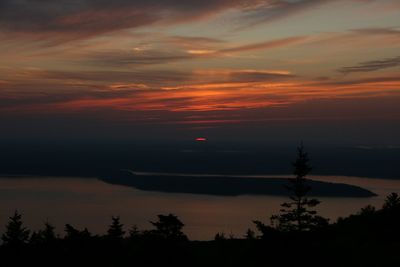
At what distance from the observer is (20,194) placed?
13250cm

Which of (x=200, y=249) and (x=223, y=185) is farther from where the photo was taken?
(x=223, y=185)

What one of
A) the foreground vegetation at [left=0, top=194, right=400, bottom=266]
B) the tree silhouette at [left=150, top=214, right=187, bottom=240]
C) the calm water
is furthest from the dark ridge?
the tree silhouette at [left=150, top=214, right=187, bottom=240]

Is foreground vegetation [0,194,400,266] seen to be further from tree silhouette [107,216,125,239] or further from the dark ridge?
the dark ridge

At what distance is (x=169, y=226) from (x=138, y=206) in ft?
343

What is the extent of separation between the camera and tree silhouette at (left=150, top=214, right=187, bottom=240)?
14.2 metres

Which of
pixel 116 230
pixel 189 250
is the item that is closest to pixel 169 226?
pixel 189 250

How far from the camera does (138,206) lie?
11706 cm

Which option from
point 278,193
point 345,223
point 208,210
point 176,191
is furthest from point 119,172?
point 345,223

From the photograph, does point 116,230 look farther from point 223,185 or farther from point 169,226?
point 223,185

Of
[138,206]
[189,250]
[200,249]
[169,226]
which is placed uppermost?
[138,206]

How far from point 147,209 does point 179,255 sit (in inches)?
3871

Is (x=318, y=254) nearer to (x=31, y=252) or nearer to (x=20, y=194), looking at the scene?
(x=31, y=252)

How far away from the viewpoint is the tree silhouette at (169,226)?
14164mm

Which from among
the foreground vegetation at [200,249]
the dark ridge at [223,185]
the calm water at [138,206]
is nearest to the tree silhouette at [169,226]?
the foreground vegetation at [200,249]
